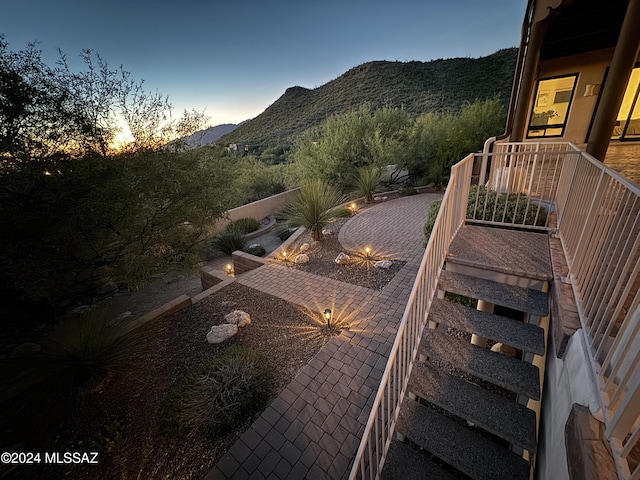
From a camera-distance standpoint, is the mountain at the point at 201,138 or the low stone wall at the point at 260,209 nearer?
the mountain at the point at 201,138

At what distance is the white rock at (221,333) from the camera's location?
12.1ft

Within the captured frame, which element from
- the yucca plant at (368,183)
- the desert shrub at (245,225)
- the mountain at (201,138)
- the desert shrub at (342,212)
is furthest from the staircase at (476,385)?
the desert shrub at (245,225)

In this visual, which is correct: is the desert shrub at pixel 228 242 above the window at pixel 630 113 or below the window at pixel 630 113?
below

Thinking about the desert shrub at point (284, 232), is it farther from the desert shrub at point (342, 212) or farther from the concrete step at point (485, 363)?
the concrete step at point (485, 363)

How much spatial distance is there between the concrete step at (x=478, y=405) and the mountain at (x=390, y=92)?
947 inches

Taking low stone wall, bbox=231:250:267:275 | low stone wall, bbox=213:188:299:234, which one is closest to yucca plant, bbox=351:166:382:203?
low stone wall, bbox=213:188:299:234

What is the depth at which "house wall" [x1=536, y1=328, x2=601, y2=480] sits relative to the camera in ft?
4.29

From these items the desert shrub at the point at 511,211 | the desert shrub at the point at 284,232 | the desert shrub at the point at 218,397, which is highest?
the desert shrub at the point at 511,211

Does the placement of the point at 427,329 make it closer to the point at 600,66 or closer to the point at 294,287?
the point at 294,287

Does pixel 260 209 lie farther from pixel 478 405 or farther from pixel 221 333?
pixel 478 405

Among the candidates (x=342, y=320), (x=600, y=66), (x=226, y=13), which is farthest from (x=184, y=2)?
(x=600, y=66)

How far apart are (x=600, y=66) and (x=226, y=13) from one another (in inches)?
470

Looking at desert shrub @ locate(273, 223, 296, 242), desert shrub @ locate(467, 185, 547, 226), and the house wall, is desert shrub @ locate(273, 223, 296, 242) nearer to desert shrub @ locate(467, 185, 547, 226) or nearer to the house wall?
desert shrub @ locate(467, 185, 547, 226)

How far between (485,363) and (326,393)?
5.61 ft
